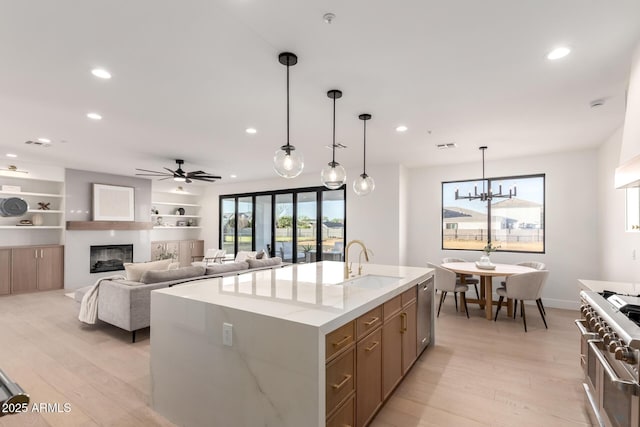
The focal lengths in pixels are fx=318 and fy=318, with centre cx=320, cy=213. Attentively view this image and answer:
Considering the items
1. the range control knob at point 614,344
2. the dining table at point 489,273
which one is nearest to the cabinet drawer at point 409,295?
the range control knob at point 614,344

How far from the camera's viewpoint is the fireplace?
24.2ft

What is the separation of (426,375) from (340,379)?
5.20 ft

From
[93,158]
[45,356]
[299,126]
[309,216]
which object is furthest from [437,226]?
[93,158]

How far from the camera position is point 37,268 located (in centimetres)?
Answer: 659

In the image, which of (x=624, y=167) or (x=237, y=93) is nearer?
(x=624, y=167)

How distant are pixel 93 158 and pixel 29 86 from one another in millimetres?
3497

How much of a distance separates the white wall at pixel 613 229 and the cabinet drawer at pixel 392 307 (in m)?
2.96

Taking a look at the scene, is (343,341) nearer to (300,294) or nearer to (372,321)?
(372,321)

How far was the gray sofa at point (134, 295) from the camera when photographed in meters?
3.80

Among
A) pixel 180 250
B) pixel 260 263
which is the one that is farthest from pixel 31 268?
pixel 260 263

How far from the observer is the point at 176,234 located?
982 cm

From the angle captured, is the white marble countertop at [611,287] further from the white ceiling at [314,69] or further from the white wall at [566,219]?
the white wall at [566,219]

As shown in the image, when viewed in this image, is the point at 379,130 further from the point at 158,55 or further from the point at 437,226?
the point at 437,226

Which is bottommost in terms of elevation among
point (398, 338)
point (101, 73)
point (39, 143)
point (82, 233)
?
point (398, 338)
